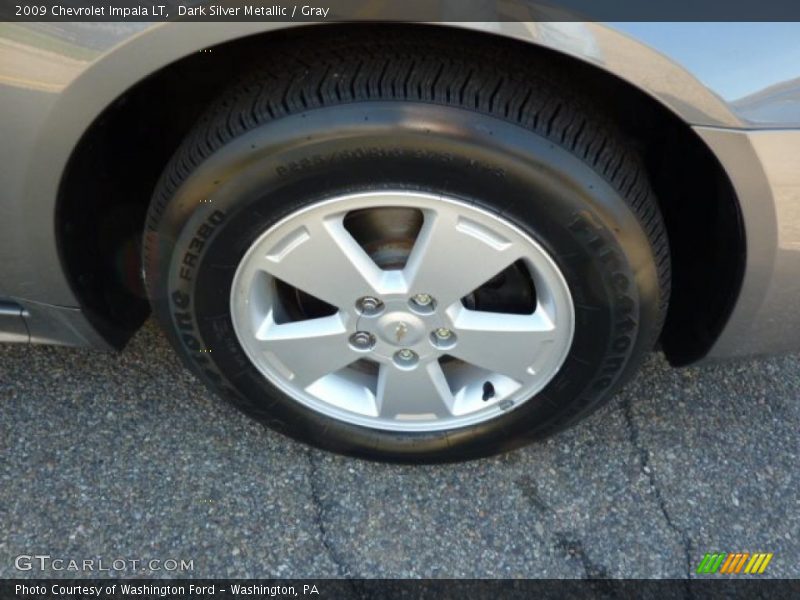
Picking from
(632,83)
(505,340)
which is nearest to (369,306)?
(505,340)

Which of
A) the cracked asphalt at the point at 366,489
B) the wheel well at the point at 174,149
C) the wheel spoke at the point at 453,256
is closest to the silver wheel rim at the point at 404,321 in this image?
the wheel spoke at the point at 453,256

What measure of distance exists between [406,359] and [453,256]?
0.33 m

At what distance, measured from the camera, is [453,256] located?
1.67 m

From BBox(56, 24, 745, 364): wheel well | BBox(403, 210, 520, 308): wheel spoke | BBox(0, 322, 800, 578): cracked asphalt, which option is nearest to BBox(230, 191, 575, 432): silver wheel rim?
BBox(403, 210, 520, 308): wheel spoke

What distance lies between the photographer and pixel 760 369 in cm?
238

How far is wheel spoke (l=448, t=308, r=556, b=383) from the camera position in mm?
1779

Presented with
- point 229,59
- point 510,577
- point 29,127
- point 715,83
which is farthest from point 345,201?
point 510,577

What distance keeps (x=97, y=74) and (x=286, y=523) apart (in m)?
1.11

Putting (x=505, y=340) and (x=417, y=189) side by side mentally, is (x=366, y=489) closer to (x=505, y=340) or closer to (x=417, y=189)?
(x=505, y=340)

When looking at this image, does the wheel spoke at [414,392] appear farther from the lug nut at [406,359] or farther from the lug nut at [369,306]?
the lug nut at [369,306]

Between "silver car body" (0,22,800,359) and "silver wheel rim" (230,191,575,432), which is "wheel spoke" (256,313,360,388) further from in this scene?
"silver car body" (0,22,800,359)

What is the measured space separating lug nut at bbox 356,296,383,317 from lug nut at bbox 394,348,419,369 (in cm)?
13

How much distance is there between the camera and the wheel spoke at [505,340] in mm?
1779

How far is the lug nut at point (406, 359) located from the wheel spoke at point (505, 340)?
87 millimetres
